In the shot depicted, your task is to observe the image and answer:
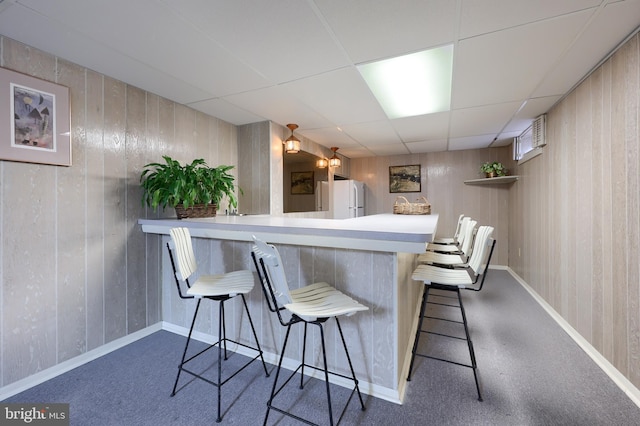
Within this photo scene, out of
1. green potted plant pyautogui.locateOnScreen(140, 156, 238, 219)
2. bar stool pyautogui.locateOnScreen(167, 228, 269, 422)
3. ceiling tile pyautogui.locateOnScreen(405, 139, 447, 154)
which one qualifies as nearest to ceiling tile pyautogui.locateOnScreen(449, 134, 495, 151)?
ceiling tile pyautogui.locateOnScreen(405, 139, 447, 154)

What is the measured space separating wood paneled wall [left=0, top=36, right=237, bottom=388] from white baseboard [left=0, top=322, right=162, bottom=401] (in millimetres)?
37

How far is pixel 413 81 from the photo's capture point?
8.16 ft

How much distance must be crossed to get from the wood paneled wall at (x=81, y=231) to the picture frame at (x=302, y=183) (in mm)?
3864

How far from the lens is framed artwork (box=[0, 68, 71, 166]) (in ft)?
5.77

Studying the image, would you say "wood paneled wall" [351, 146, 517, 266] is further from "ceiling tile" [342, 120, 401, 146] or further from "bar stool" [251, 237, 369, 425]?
"bar stool" [251, 237, 369, 425]

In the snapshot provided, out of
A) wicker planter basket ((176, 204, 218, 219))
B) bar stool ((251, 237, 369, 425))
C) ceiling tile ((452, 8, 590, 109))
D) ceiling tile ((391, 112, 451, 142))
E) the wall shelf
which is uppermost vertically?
ceiling tile ((391, 112, 451, 142))

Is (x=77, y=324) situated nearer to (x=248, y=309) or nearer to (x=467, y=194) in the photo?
(x=248, y=309)

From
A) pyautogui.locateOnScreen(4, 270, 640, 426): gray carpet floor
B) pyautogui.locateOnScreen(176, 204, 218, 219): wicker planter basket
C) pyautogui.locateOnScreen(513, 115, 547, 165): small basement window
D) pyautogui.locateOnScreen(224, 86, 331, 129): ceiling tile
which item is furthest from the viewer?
pyautogui.locateOnScreen(513, 115, 547, 165): small basement window

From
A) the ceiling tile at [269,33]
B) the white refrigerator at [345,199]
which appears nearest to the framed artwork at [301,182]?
the white refrigerator at [345,199]

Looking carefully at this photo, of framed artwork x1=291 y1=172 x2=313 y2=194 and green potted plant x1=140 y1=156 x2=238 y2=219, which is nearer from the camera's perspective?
green potted plant x1=140 y1=156 x2=238 y2=219

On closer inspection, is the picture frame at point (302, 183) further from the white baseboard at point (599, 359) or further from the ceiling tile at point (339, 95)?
the white baseboard at point (599, 359)

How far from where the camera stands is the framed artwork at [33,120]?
5.77ft

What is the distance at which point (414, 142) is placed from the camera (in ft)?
15.8

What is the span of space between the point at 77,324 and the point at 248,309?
4.35ft
